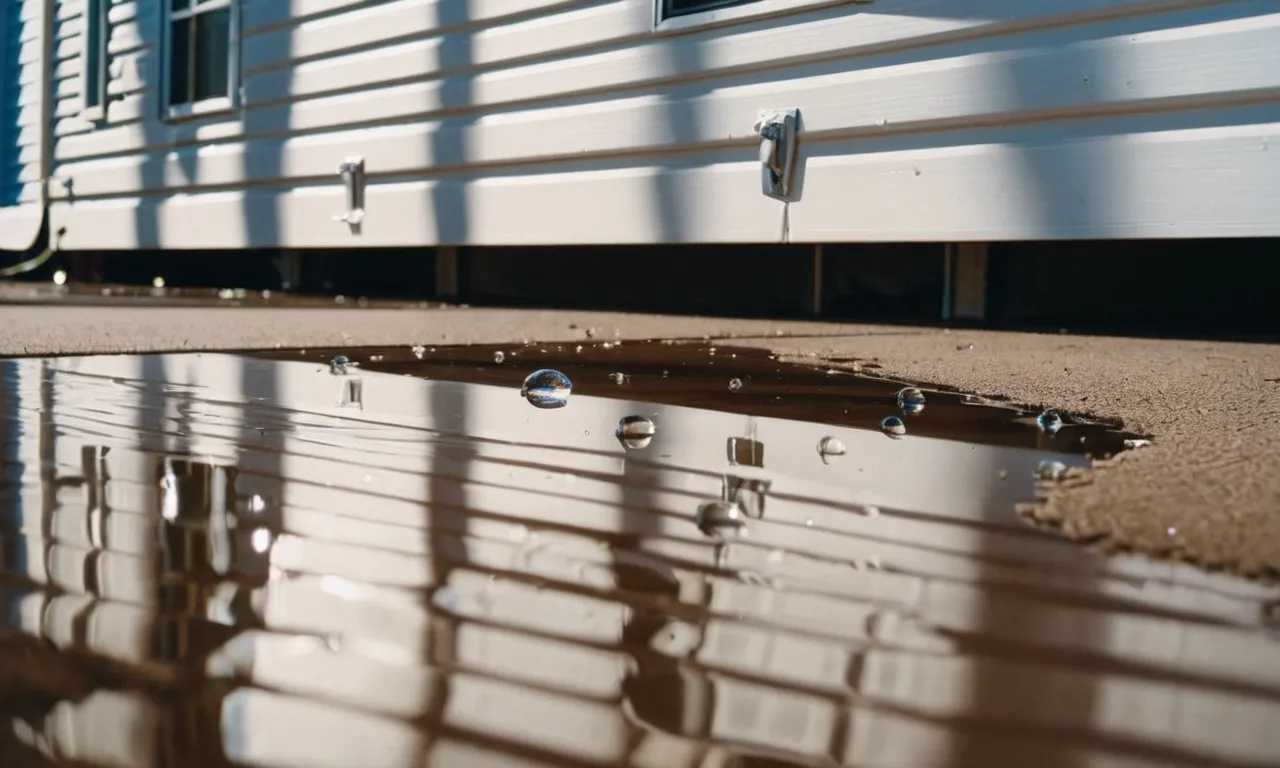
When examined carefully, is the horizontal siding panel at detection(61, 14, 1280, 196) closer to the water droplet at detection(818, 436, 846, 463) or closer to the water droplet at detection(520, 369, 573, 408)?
the water droplet at detection(520, 369, 573, 408)

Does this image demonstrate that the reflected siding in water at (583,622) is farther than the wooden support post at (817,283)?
No

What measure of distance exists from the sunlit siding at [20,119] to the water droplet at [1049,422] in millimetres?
6877

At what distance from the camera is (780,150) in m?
3.26

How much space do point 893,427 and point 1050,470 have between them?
25 cm

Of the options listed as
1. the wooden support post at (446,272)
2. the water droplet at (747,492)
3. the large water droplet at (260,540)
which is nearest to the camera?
the large water droplet at (260,540)

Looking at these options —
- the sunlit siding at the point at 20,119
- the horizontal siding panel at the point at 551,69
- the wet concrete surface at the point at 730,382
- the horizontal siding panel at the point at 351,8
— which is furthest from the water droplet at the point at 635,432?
the sunlit siding at the point at 20,119

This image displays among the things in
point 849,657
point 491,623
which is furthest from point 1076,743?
point 491,623

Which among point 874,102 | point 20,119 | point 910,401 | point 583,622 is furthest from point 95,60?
point 583,622

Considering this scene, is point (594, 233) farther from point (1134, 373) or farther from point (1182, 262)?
point (1134, 373)

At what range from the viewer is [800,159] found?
10.7ft

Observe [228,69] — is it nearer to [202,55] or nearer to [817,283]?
[202,55]

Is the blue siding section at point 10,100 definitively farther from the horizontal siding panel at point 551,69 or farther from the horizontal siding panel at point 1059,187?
the horizontal siding panel at point 1059,187

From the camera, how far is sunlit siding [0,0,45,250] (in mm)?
7148

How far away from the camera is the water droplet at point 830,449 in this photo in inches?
39.3
